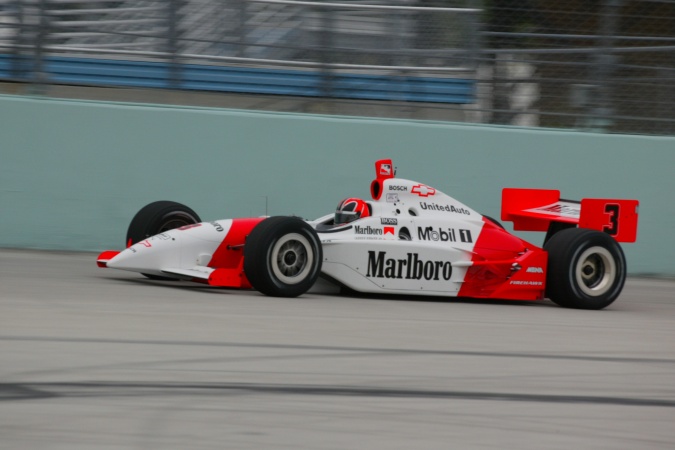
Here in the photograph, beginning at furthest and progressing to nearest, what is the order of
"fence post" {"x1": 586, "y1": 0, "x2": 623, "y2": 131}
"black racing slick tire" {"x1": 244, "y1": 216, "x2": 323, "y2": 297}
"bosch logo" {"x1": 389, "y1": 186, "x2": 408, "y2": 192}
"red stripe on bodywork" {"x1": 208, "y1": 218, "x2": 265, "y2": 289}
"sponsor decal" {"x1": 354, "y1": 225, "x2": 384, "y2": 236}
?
1. "fence post" {"x1": 586, "y1": 0, "x2": 623, "y2": 131}
2. "bosch logo" {"x1": 389, "y1": 186, "x2": 408, "y2": 192}
3. "sponsor decal" {"x1": 354, "y1": 225, "x2": 384, "y2": 236}
4. "red stripe on bodywork" {"x1": 208, "y1": 218, "x2": 265, "y2": 289}
5. "black racing slick tire" {"x1": 244, "y1": 216, "x2": 323, "y2": 297}

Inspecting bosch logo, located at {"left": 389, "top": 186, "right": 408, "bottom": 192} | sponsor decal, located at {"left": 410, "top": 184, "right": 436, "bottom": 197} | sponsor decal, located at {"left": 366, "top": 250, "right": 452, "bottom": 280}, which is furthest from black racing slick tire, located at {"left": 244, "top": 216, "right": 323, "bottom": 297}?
sponsor decal, located at {"left": 410, "top": 184, "right": 436, "bottom": 197}

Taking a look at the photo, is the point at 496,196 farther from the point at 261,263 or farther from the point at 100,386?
the point at 100,386

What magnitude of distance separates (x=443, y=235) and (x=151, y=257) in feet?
7.00

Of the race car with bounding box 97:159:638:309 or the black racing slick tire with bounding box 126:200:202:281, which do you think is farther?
the black racing slick tire with bounding box 126:200:202:281

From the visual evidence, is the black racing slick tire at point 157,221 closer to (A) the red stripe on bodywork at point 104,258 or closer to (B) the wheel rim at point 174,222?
(B) the wheel rim at point 174,222

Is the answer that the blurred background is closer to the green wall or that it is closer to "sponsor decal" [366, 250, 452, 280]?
the green wall

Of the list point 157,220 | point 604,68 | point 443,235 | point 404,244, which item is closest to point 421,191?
point 443,235

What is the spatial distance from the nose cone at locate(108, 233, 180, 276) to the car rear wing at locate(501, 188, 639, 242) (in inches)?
110

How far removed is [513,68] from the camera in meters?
9.96

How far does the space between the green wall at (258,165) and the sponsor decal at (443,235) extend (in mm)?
2281

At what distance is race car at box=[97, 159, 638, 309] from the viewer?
6.62m

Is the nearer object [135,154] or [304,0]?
[135,154]

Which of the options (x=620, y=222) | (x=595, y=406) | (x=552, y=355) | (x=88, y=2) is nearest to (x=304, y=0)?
(x=88, y=2)

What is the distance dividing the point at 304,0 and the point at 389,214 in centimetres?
353
